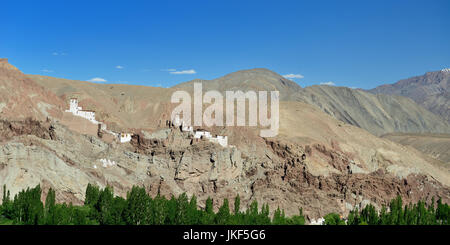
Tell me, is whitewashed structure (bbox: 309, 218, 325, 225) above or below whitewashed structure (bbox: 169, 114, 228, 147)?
below

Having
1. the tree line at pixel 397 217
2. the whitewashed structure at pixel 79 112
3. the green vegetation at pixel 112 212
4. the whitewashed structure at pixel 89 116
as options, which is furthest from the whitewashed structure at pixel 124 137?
the tree line at pixel 397 217

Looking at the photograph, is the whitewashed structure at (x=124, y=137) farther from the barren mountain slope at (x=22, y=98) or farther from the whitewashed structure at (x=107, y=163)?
the barren mountain slope at (x=22, y=98)

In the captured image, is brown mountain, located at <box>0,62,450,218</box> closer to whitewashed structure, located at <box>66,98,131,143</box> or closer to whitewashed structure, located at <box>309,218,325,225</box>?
whitewashed structure, located at <box>66,98,131,143</box>

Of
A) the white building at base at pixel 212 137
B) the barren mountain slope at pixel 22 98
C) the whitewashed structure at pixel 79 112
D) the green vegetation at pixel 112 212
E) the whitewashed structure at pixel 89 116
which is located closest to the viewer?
the green vegetation at pixel 112 212

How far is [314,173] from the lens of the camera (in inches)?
3103

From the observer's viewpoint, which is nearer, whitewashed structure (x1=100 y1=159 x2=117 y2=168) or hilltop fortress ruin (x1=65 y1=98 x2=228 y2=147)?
whitewashed structure (x1=100 y1=159 x2=117 y2=168)

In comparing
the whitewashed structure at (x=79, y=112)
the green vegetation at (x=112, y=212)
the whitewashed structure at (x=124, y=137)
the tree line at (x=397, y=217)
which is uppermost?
the whitewashed structure at (x=79, y=112)

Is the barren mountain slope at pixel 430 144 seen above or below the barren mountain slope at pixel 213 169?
above

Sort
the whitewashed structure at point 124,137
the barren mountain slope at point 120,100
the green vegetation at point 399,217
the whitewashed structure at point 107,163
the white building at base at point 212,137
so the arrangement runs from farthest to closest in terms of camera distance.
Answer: the barren mountain slope at point 120,100, the white building at base at point 212,137, the whitewashed structure at point 124,137, the whitewashed structure at point 107,163, the green vegetation at point 399,217

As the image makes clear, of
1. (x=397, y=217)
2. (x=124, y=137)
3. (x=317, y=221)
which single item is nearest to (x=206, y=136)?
(x=124, y=137)

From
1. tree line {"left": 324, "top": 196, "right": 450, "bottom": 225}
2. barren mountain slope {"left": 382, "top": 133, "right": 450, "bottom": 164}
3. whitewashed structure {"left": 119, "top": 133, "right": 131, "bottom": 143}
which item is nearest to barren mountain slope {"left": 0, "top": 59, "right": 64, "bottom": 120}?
whitewashed structure {"left": 119, "top": 133, "right": 131, "bottom": 143}
